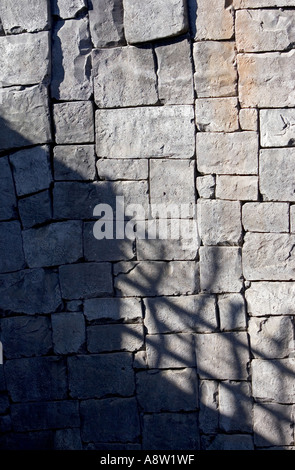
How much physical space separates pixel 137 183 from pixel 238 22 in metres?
1.47

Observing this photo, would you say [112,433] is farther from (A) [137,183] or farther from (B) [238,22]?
(B) [238,22]

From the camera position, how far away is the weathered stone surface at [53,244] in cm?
459

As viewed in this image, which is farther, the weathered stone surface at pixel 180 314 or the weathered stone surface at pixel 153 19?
the weathered stone surface at pixel 180 314

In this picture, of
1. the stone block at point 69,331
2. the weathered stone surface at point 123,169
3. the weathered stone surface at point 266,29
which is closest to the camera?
the weathered stone surface at point 266,29

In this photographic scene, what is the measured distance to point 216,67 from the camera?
441cm

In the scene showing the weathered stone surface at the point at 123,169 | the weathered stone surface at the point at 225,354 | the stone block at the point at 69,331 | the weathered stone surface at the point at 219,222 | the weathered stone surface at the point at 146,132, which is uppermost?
the weathered stone surface at the point at 146,132

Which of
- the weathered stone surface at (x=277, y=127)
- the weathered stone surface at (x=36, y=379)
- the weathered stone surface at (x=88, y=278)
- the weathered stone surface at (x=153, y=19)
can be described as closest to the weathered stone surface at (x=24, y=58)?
the weathered stone surface at (x=153, y=19)

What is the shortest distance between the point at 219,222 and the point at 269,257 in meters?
0.48

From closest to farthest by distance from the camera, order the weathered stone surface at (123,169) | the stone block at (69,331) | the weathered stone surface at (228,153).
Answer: the weathered stone surface at (228,153) → the weathered stone surface at (123,169) → the stone block at (69,331)

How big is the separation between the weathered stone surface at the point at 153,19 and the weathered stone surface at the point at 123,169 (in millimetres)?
950

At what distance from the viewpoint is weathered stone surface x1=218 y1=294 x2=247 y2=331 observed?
450 cm

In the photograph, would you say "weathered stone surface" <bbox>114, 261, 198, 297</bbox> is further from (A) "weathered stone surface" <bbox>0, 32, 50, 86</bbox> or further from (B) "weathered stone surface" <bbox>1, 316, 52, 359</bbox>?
(A) "weathered stone surface" <bbox>0, 32, 50, 86</bbox>

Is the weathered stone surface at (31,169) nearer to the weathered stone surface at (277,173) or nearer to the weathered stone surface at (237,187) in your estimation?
the weathered stone surface at (237,187)

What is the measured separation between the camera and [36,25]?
14.7 ft
